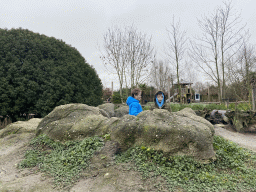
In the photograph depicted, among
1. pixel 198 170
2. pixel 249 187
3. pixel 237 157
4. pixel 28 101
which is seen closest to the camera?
pixel 249 187

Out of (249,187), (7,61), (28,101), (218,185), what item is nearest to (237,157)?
(249,187)

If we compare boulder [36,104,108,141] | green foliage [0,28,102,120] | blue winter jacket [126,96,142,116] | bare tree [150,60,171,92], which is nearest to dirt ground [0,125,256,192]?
boulder [36,104,108,141]

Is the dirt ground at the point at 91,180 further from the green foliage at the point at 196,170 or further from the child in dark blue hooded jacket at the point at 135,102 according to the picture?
the child in dark blue hooded jacket at the point at 135,102

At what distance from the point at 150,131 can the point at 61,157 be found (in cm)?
185

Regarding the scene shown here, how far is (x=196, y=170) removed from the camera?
3.10m

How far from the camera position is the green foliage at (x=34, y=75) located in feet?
20.5


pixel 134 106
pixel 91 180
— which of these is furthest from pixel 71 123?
pixel 91 180

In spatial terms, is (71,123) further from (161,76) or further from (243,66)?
(161,76)

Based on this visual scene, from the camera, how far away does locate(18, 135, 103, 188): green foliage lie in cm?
314

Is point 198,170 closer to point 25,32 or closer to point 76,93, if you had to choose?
point 76,93

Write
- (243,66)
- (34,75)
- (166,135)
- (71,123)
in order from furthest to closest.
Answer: (243,66) → (34,75) → (71,123) → (166,135)

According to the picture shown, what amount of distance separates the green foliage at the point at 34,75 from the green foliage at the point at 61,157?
100.0 inches

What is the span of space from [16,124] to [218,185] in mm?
5722

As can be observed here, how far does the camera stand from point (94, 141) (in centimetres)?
386
